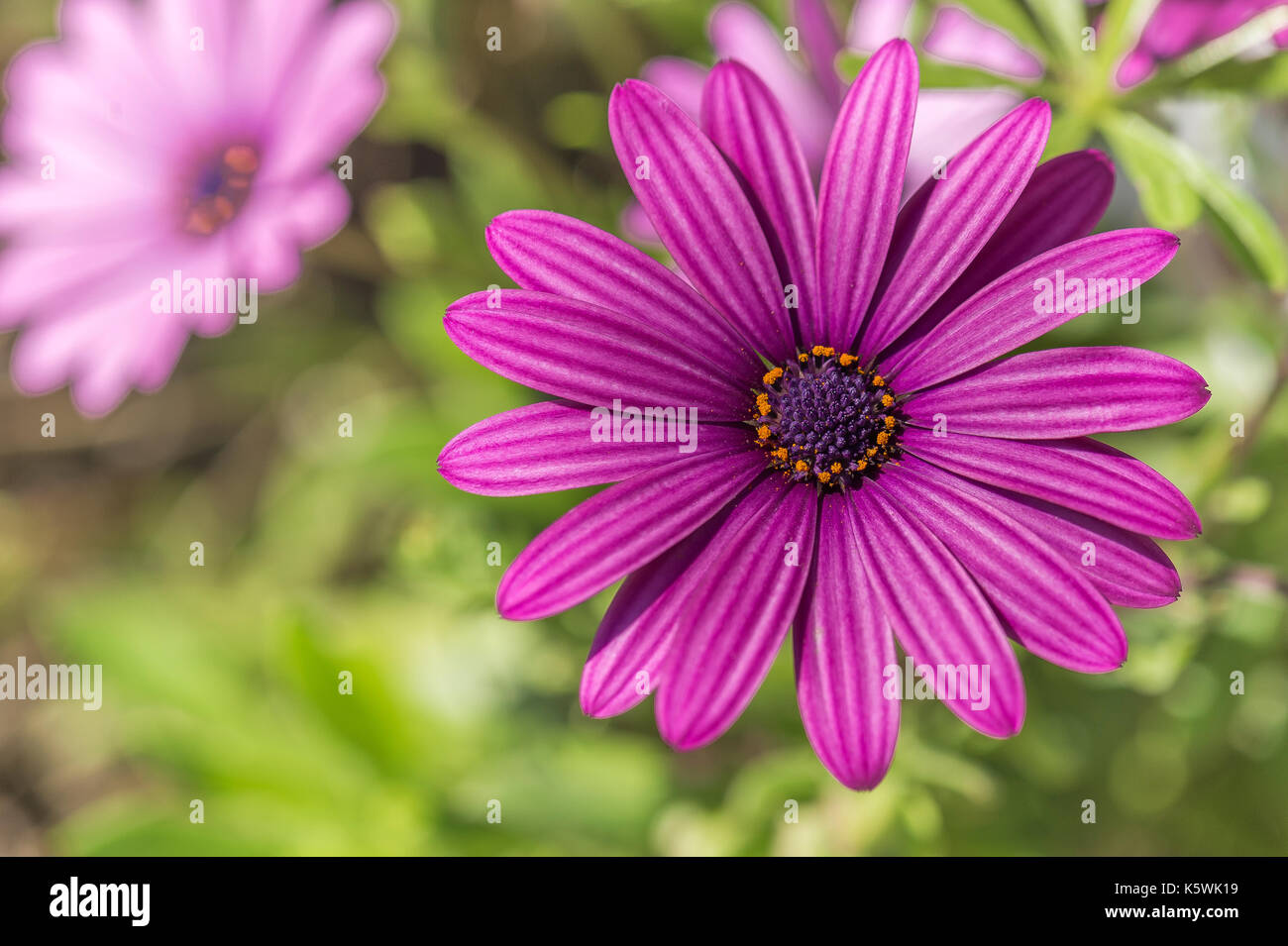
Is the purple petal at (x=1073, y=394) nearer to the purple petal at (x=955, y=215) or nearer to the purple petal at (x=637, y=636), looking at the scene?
the purple petal at (x=955, y=215)

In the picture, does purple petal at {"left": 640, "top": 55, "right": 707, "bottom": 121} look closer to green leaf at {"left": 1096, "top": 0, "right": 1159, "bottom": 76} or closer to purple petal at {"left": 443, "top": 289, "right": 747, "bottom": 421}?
green leaf at {"left": 1096, "top": 0, "right": 1159, "bottom": 76}

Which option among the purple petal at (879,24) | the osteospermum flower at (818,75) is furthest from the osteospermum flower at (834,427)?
the purple petal at (879,24)

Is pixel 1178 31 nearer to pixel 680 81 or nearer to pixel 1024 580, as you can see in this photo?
pixel 680 81

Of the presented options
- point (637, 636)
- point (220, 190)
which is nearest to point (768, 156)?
point (637, 636)

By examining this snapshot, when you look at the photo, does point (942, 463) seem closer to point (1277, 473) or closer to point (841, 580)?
point (841, 580)

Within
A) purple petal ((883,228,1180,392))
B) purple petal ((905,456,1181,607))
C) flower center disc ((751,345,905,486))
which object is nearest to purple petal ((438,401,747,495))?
flower center disc ((751,345,905,486))

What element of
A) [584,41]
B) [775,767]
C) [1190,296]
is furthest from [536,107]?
[775,767]
